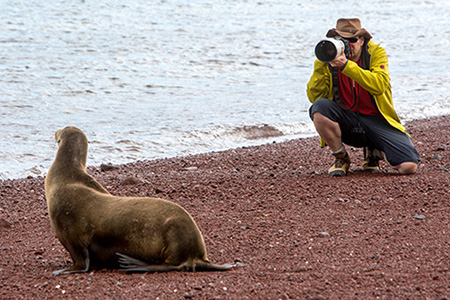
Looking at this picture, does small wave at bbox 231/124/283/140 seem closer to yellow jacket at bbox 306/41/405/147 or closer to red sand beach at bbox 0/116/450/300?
red sand beach at bbox 0/116/450/300

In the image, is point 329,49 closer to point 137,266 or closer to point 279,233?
point 279,233

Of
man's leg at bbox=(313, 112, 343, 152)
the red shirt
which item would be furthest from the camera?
man's leg at bbox=(313, 112, 343, 152)

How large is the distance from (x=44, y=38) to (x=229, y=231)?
2072 cm

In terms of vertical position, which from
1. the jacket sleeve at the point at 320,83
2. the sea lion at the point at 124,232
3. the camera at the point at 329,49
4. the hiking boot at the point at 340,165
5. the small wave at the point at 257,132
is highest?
the camera at the point at 329,49

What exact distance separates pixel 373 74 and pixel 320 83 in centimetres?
65

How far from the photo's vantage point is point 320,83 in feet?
21.4

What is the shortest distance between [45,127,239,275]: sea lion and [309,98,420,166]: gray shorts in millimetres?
2900

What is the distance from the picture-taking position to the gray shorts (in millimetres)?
6453

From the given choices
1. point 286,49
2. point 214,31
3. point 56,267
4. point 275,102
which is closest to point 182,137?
point 275,102

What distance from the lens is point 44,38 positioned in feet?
78.9

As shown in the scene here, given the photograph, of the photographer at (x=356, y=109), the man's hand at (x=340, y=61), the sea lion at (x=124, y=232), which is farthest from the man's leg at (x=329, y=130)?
the sea lion at (x=124, y=232)

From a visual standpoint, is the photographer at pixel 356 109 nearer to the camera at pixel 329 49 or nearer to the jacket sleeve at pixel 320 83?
the jacket sleeve at pixel 320 83

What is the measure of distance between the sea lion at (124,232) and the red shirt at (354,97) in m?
3.03

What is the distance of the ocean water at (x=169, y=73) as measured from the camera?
37.0 feet
